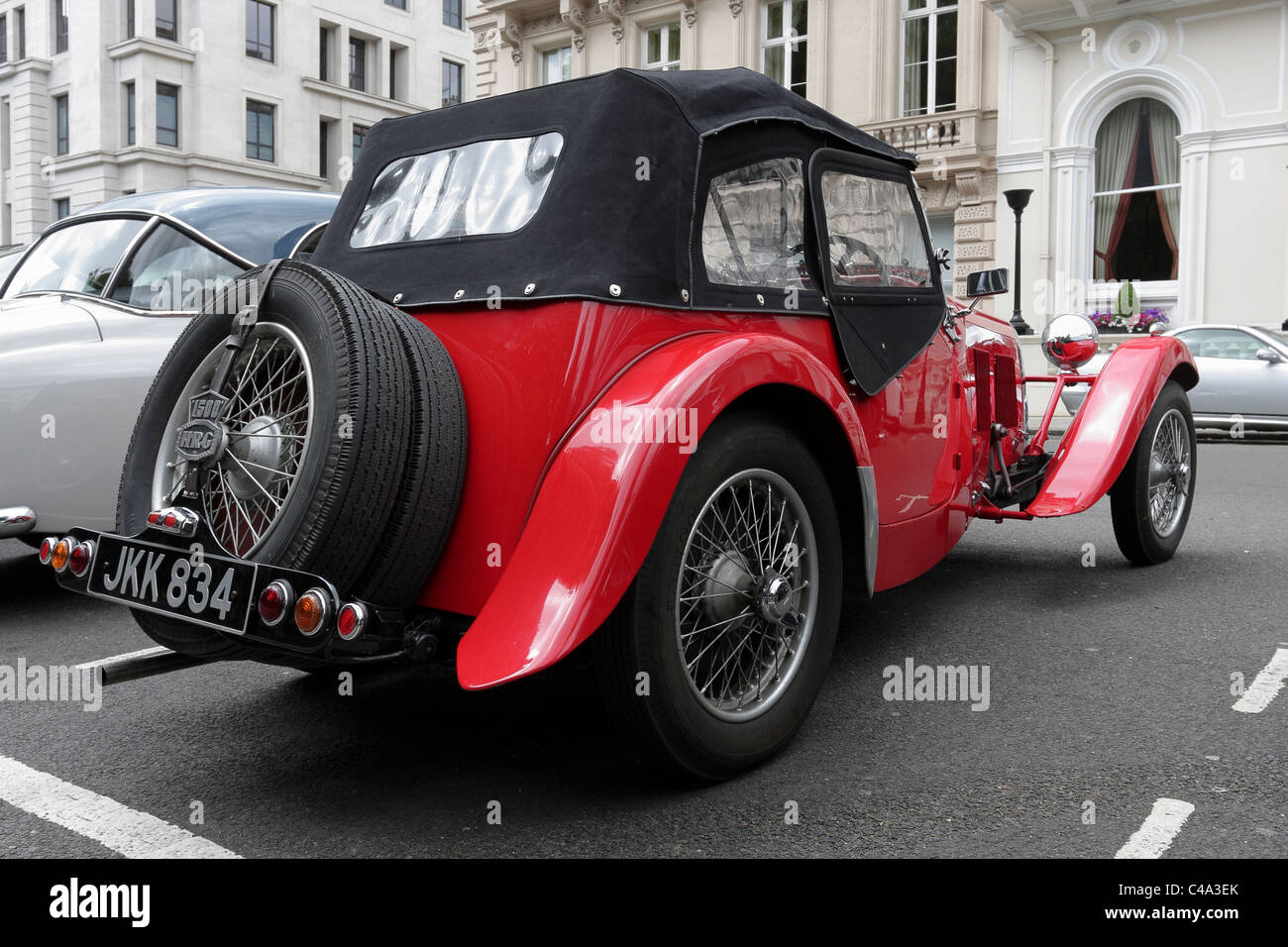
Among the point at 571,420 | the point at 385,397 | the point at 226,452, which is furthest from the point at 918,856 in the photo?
the point at 226,452

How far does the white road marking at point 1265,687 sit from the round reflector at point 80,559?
3.40 meters

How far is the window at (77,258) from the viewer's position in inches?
224

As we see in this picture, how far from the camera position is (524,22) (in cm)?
2603

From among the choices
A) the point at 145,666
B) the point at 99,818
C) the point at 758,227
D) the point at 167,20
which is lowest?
the point at 99,818

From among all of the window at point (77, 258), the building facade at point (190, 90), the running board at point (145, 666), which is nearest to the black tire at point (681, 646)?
the running board at point (145, 666)

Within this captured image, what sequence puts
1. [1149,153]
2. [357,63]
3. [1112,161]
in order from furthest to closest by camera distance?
[357,63] < [1112,161] < [1149,153]

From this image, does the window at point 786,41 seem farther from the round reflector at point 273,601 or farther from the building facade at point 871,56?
the round reflector at point 273,601

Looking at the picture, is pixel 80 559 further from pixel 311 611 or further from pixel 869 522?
pixel 869 522

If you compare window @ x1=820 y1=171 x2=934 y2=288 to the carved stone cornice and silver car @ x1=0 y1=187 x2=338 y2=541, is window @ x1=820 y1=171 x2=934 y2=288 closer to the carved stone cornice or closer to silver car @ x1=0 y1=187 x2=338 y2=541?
silver car @ x1=0 y1=187 x2=338 y2=541

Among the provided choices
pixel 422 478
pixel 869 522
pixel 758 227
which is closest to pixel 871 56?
pixel 758 227

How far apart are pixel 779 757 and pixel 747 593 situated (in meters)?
0.50

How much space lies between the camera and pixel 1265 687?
12.3 ft

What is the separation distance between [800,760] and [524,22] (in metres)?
25.7

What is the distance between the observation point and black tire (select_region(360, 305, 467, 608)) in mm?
2822
